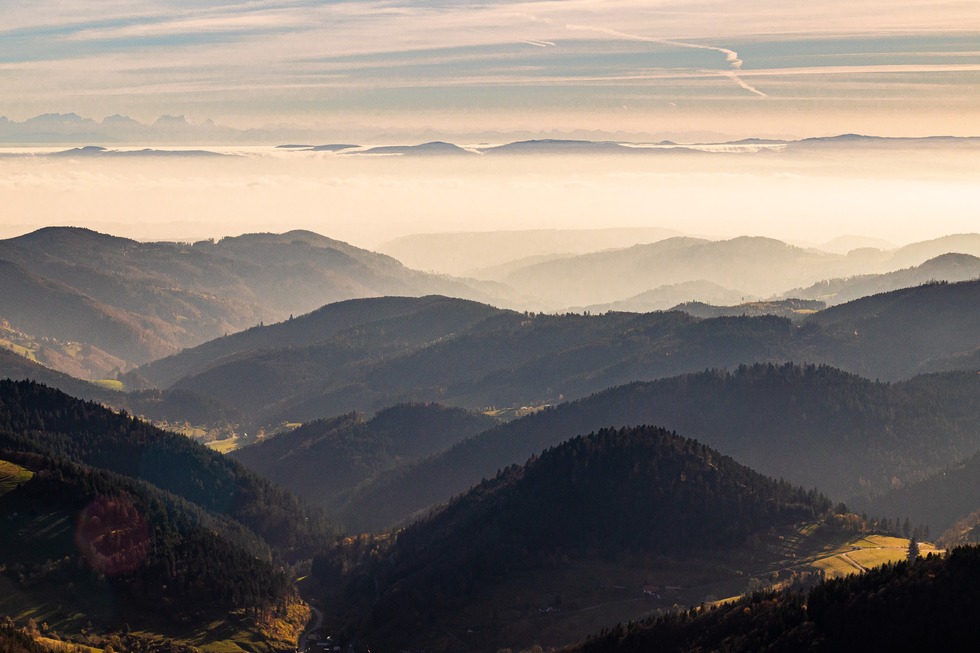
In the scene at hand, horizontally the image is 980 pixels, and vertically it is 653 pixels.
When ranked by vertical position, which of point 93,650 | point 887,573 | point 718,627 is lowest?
point 93,650

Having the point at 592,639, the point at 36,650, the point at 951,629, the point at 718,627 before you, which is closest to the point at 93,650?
the point at 36,650

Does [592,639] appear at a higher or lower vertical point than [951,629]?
lower

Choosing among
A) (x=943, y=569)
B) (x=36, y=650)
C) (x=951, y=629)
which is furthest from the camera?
(x=36, y=650)

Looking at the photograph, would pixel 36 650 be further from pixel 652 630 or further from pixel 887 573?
pixel 887 573

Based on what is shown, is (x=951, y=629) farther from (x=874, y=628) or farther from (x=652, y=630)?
(x=652, y=630)

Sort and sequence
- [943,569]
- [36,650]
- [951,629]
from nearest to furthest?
[951,629] < [943,569] < [36,650]

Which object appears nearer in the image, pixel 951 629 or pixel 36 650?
pixel 951 629

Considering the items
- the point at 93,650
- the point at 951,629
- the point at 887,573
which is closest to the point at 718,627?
the point at 887,573
